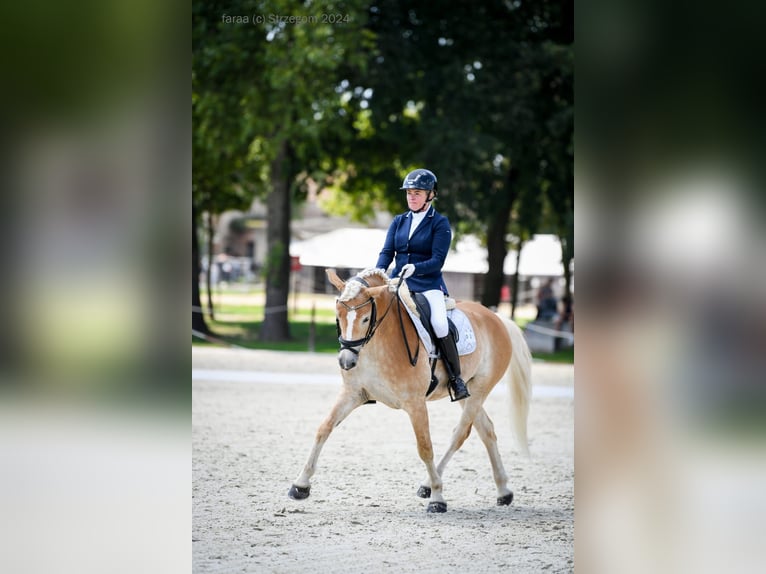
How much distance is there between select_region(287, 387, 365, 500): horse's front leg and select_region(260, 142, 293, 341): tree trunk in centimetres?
1333

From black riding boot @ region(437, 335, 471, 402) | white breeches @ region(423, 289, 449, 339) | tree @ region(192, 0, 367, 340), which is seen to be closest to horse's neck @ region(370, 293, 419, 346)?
white breeches @ region(423, 289, 449, 339)

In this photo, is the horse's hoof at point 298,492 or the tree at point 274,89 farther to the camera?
the tree at point 274,89

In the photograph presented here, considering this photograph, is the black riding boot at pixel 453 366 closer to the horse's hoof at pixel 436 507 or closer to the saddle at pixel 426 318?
the saddle at pixel 426 318

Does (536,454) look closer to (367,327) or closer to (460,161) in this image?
(367,327)

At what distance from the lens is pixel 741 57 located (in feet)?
8.93

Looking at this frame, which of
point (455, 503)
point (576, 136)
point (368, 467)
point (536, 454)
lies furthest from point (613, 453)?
point (536, 454)

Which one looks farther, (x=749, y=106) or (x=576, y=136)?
(x=576, y=136)

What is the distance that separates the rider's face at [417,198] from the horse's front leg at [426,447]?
1401 mm

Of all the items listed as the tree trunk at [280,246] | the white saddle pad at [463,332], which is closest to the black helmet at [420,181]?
the white saddle pad at [463,332]

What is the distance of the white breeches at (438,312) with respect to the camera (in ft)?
20.3

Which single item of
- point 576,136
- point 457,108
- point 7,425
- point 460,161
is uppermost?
point 457,108

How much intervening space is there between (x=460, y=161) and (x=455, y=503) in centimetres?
1161

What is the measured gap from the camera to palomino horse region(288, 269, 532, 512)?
5.54 m

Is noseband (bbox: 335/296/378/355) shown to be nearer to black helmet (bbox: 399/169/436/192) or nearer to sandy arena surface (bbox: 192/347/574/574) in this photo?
black helmet (bbox: 399/169/436/192)
